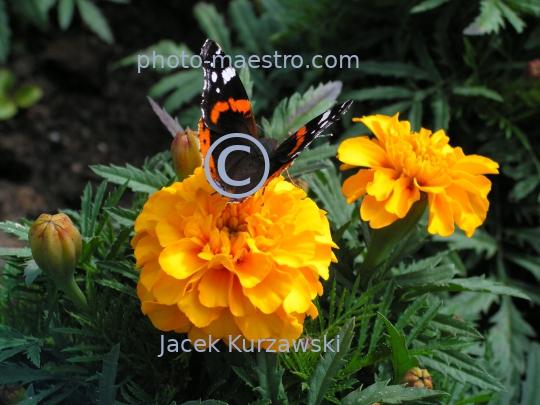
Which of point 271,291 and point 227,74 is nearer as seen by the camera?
point 271,291

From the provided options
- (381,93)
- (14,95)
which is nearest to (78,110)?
(14,95)

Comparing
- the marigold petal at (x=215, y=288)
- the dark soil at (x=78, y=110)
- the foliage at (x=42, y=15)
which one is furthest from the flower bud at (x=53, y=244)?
the foliage at (x=42, y=15)

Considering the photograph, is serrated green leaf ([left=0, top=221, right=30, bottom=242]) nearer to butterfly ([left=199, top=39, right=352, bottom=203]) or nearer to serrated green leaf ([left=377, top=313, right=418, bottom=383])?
butterfly ([left=199, top=39, right=352, bottom=203])

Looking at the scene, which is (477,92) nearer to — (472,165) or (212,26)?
(472,165)

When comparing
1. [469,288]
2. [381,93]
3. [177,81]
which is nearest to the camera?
[469,288]

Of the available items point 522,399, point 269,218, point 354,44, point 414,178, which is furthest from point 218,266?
point 354,44

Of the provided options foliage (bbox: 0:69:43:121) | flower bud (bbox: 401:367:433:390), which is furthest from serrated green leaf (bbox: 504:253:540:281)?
foliage (bbox: 0:69:43:121)

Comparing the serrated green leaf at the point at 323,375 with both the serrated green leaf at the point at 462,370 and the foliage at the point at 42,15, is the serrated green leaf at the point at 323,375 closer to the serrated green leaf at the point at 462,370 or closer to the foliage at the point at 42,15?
the serrated green leaf at the point at 462,370
